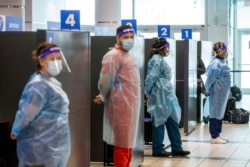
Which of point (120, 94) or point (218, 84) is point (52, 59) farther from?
point (218, 84)

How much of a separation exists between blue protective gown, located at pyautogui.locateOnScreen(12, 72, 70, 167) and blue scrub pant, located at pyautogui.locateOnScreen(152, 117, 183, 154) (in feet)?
11.9

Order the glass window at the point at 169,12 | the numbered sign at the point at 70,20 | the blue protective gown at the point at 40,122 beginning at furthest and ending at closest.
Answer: the glass window at the point at 169,12, the numbered sign at the point at 70,20, the blue protective gown at the point at 40,122

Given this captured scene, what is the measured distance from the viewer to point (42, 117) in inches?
172

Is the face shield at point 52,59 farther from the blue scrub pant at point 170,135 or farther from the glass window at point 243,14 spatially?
the glass window at point 243,14

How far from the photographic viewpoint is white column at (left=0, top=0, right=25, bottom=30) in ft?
33.4

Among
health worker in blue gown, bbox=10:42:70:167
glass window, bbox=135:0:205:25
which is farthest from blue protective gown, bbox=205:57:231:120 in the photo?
glass window, bbox=135:0:205:25

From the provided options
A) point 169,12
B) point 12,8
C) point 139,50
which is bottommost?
point 139,50

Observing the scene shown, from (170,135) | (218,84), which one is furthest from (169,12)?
(170,135)

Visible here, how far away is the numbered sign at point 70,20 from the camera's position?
285 inches

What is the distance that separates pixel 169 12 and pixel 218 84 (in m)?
9.17

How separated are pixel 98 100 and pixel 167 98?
2.14m

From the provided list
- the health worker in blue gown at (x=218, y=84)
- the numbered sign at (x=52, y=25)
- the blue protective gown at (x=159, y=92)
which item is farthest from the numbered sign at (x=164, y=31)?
the numbered sign at (x=52, y=25)

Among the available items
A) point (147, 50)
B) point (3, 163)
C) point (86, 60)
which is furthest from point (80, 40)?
point (147, 50)

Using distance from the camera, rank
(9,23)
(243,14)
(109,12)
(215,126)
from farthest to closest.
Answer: (243,14)
(109,12)
(215,126)
(9,23)
